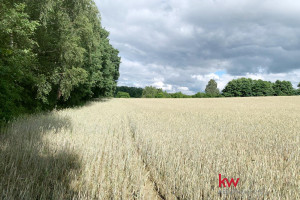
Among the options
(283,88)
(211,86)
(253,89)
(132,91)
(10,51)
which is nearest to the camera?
(10,51)

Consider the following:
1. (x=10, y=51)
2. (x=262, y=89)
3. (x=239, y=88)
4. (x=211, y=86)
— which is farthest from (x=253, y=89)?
(x=10, y=51)

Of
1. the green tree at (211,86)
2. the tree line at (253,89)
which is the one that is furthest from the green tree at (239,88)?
the green tree at (211,86)

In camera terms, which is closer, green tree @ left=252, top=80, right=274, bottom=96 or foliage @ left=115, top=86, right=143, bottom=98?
green tree @ left=252, top=80, right=274, bottom=96

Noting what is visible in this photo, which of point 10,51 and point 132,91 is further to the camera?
point 132,91

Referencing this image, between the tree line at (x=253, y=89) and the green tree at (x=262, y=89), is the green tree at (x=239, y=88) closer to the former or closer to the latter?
the tree line at (x=253, y=89)

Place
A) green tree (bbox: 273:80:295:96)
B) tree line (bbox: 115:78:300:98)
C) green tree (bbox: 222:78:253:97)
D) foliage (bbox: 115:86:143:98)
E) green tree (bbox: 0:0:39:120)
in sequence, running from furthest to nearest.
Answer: foliage (bbox: 115:86:143:98) → green tree (bbox: 273:80:295:96) → green tree (bbox: 222:78:253:97) → tree line (bbox: 115:78:300:98) → green tree (bbox: 0:0:39:120)

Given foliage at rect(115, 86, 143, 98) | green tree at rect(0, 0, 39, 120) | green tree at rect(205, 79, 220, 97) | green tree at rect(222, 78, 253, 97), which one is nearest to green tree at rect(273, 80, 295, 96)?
green tree at rect(222, 78, 253, 97)

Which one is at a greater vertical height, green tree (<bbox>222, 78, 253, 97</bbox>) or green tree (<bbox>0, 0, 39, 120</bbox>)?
green tree (<bbox>222, 78, 253, 97</bbox>)

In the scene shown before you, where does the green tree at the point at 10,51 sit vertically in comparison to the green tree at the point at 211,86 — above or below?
below

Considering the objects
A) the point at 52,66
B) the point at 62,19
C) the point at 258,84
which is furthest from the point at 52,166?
the point at 258,84

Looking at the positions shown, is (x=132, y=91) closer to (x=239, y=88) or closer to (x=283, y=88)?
(x=239, y=88)

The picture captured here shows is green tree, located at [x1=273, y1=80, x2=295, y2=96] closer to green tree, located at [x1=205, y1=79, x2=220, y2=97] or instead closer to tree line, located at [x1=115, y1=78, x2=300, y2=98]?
tree line, located at [x1=115, y1=78, x2=300, y2=98]

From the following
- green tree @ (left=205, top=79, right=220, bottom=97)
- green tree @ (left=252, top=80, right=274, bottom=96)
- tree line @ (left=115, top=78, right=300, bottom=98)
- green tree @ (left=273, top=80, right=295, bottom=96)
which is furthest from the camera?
green tree @ (left=205, top=79, right=220, bottom=97)

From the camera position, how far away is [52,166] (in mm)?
4070
